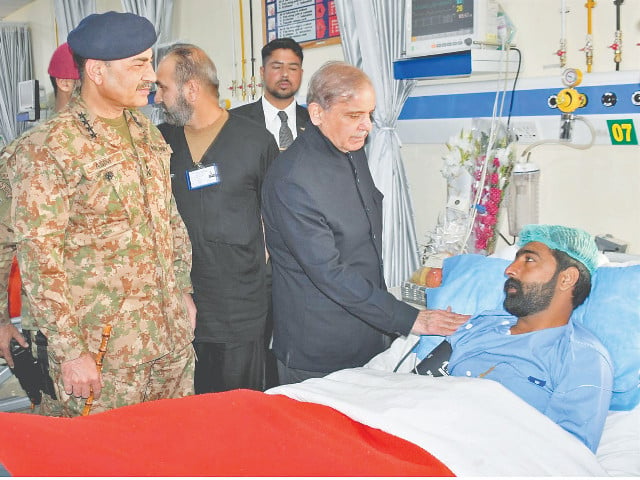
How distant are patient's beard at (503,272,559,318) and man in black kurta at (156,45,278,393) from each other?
43.4 inches

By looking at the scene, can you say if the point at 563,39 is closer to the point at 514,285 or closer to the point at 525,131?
the point at 525,131

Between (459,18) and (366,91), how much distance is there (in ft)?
4.10

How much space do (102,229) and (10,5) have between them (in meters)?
8.44

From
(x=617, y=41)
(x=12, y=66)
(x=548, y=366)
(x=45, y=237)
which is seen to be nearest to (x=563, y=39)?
(x=617, y=41)

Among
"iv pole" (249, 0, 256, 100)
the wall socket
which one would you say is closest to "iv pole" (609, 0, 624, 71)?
the wall socket

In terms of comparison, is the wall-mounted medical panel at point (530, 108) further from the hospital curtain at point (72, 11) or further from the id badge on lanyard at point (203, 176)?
the hospital curtain at point (72, 11)

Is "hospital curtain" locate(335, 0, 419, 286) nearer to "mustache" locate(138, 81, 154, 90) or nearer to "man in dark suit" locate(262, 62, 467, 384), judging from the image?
"man in dark suit" locate(262, 62, 467, 384)

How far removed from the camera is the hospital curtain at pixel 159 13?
18.5ft

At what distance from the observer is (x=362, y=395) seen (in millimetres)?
1866

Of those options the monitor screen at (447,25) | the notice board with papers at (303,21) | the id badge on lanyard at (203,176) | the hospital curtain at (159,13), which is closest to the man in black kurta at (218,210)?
Answer: the id badge on lanyard at (203,176)

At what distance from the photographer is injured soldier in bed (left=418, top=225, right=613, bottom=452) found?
1.97 metres

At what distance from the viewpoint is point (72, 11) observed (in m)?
7.04

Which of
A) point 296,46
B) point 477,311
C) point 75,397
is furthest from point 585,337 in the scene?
point 296,46

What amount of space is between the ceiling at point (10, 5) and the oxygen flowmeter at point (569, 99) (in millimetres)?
8184
